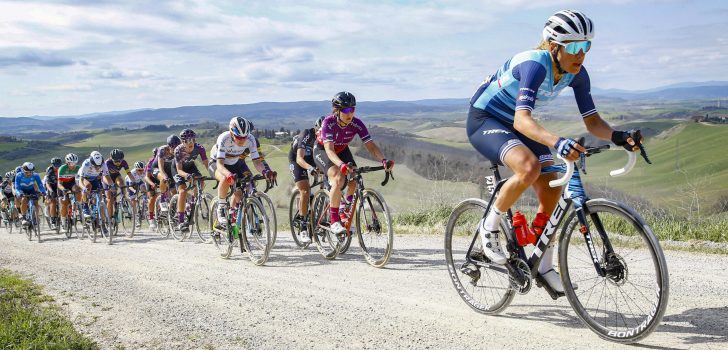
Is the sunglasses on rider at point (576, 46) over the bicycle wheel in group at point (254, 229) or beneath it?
over

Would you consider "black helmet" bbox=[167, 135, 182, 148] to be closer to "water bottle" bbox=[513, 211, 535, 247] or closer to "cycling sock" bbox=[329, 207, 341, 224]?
"cycling sock" bbox=[329, 207, 341, 224]

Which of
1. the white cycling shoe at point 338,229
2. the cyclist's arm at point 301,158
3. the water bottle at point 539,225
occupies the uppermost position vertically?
the cyclist's arm at point 301,158

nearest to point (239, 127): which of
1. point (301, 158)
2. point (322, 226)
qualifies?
point (301, 158)

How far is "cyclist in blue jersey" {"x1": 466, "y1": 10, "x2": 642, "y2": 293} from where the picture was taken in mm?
4703

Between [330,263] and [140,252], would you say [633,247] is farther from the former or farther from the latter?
[140,252]

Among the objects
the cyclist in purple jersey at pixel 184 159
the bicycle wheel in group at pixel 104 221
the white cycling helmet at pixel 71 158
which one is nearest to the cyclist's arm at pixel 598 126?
the cyclist in purple jersey at pixel 184 159

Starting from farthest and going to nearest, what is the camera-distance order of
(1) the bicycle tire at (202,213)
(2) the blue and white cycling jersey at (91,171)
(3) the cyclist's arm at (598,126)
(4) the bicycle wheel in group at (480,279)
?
1. (2) the blue and white cycling jersey at (91,171)
2. (1) the bicycle tire at (202,213)
3. (4) the bicycle wheel in group at (480,279)
4. (3) the cyclist's arm at (598,126)

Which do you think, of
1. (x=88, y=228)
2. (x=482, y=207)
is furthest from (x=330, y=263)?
(x=88, y=228)

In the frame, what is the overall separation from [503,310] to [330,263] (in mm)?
4038

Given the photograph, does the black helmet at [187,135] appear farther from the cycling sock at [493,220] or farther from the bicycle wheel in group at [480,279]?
the cycling sock at [493,220]

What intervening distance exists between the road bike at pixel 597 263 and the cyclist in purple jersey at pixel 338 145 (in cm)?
350

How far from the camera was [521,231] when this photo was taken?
5402 mm

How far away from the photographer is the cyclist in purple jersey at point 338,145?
8969 millimetres

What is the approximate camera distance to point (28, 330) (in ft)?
18.4
